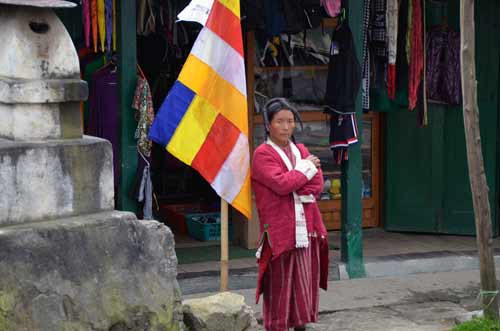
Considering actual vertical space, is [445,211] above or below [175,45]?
below

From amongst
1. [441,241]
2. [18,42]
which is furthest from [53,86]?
[441,241]

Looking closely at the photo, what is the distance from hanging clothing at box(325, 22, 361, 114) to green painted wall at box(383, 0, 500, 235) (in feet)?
5.08

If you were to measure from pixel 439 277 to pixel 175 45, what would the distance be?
3319mm

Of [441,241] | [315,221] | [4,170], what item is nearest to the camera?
[4,170]

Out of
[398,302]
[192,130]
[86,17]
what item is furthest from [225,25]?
[398,302]

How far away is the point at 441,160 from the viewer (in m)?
9.94

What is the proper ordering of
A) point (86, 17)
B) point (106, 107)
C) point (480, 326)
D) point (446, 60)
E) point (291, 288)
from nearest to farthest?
1. point (291, 288)
2. point (480, 326)
3. point (86, 17)
4. point (106, 107)
5. point (446, 60)

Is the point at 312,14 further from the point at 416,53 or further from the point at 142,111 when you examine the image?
the point at 142,111

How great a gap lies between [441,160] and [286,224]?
4.14 metres

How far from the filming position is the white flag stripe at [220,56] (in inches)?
252

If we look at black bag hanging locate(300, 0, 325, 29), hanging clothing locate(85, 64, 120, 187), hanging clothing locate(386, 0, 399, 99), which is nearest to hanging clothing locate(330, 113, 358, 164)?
hanging clothing locate(386, 0, 399, 99)

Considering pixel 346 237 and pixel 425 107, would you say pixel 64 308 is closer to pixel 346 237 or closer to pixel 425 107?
pixel 346 237

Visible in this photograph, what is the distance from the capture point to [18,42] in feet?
15.3

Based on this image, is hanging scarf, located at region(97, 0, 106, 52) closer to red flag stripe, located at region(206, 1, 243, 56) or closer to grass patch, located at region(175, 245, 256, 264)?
red flag stripe, located at region(206, 1, 243, 56)
